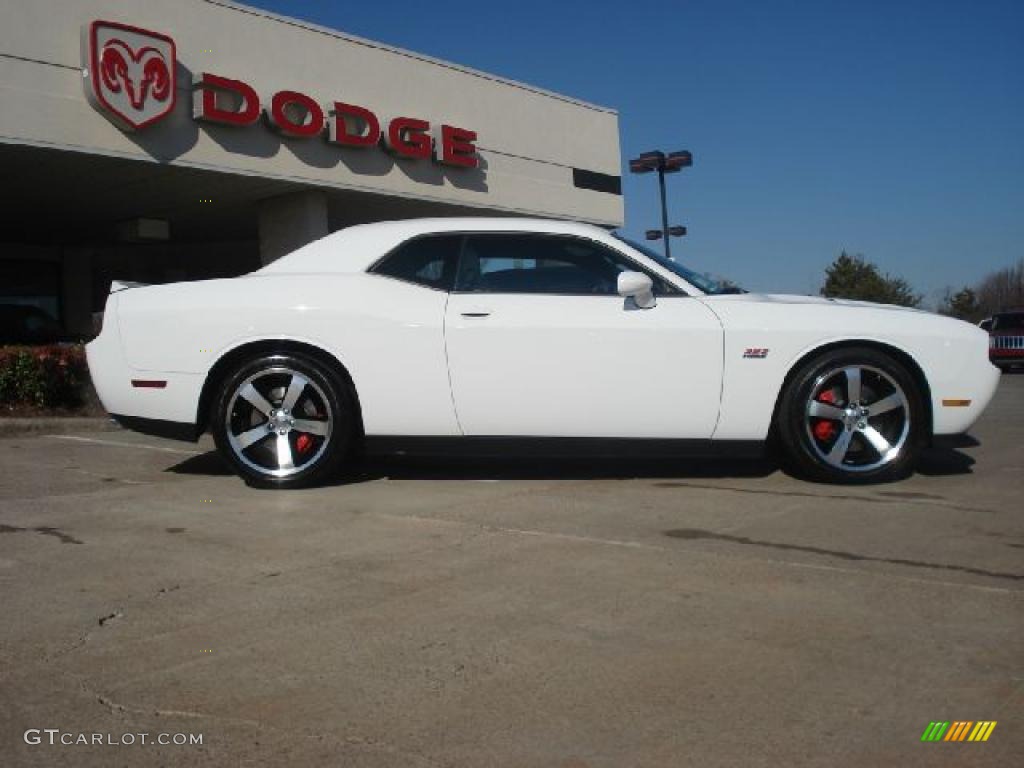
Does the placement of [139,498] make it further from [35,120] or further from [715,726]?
[35,120]

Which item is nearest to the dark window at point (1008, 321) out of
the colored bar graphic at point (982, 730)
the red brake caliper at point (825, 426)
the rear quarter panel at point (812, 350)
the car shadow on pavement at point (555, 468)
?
the car shadow on pavement at point (555, 468)

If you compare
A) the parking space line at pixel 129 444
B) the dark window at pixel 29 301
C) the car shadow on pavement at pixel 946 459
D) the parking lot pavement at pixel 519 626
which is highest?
the dark window at pixel 29 301

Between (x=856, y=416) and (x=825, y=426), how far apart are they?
0.16m

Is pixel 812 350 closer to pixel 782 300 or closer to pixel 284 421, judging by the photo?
pixel 782 300

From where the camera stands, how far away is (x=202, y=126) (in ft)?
46.2

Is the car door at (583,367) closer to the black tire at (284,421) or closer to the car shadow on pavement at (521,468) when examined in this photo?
the car shadow on pavement at (521,468)

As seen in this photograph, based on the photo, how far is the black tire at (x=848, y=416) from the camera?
481 cm

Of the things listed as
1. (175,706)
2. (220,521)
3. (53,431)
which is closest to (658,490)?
(220,521)

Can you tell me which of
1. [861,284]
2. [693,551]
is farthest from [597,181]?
[861,284]

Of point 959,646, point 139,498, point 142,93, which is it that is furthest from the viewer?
point 142,93

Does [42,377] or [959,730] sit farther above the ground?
[42,377]

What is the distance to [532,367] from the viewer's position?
477 centimetres

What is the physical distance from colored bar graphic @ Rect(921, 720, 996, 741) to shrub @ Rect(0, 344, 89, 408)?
841 centimetres

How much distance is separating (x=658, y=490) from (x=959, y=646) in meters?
2.30
